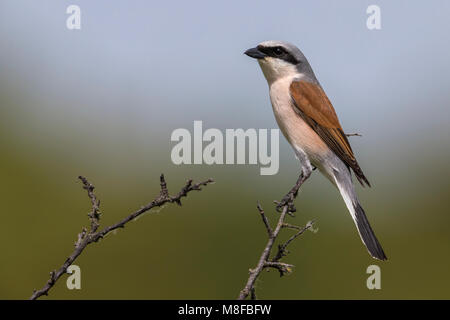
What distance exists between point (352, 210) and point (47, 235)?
2.51m

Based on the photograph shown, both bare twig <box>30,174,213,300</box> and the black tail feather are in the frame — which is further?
Answer: the black tail feather

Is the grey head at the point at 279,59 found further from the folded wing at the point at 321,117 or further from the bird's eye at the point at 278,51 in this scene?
the folded wing at the point at 321,117

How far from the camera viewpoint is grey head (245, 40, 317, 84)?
4.06 m

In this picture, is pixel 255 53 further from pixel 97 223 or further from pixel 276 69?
pixel 97 223

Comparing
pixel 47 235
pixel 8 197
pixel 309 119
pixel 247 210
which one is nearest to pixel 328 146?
pixel 309 119

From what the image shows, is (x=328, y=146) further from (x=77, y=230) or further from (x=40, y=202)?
(x=40, y=202)

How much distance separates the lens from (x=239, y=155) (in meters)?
4.27

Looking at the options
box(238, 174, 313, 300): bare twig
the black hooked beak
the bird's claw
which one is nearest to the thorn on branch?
box(238, 174, 313, 300): bare twig

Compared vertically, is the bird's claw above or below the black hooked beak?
below

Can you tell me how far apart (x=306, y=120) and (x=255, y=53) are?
599 mm

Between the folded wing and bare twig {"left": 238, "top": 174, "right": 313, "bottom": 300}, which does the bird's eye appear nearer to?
the folded wing

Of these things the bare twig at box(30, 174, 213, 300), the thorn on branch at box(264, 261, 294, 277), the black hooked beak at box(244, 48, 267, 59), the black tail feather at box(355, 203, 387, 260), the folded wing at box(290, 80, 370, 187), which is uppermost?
the black hooked beak at box(244, 48, 267, 59)

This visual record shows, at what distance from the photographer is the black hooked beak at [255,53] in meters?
3.98

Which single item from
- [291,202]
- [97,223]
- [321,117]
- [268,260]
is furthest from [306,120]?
[97,223]
